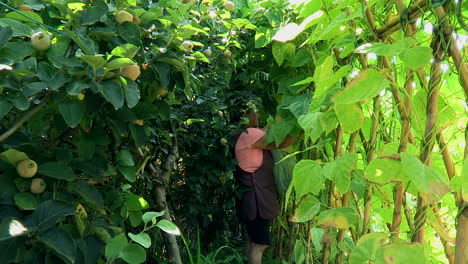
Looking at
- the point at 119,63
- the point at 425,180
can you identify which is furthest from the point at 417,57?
the point at 119,63

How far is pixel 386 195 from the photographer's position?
160cm

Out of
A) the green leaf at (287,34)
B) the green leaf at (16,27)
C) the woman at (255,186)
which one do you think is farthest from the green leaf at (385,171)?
the woman at (255,186)

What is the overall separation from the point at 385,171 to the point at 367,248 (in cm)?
17

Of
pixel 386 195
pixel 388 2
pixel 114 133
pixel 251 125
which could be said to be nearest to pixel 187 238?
pixel 251 125

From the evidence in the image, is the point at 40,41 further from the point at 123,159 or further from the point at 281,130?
the point at 281,130

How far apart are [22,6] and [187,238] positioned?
91.0 inches

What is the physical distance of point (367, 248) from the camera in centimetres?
119

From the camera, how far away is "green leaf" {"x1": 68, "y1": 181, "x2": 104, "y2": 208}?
1648 millimetres

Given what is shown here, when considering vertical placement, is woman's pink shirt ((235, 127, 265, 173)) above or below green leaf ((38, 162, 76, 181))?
below

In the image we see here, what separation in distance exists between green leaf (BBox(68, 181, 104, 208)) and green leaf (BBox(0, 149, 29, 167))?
0.56 feet

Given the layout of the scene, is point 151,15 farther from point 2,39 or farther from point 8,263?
point 8,263

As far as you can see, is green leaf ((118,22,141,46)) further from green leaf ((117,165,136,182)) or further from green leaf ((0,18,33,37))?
green leaf ((117,165,136,182))

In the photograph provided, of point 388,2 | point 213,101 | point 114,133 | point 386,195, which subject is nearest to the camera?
point 388,2

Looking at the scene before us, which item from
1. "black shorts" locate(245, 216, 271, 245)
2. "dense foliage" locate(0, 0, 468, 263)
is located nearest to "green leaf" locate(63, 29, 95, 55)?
"dense foliage" locate(0, 0, 468, 263)
